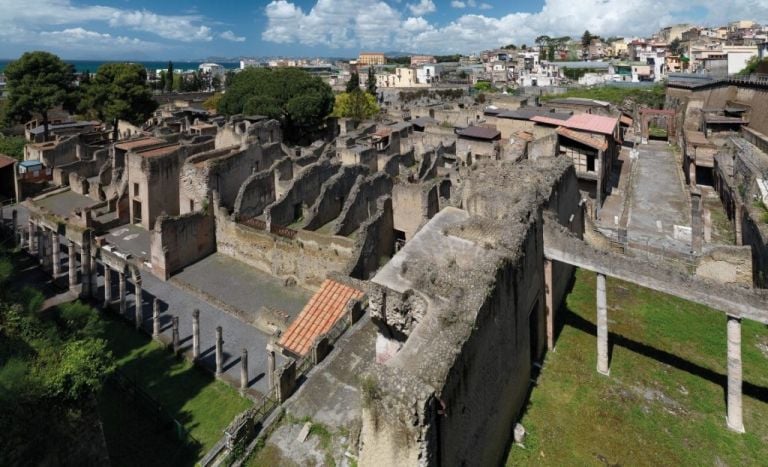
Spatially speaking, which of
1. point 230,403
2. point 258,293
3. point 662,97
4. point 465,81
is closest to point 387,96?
point 465,81

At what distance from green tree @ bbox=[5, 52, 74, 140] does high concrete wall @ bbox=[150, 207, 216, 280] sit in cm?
3480

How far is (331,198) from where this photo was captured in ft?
94.0

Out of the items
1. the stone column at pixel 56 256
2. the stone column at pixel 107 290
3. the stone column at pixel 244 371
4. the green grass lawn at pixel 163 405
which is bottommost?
the green grass lawn at pixel 163 405

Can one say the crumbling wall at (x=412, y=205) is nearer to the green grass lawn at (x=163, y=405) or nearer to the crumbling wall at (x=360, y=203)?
the crumbling wall at (x=360, y=203)

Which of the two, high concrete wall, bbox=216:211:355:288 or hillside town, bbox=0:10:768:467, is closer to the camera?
hillside town, bbox=0:10:768:467

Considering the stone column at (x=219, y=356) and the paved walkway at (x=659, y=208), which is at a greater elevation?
the paved walkway at (x=659, y=208)

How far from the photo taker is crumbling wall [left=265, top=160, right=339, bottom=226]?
26766 millimetres

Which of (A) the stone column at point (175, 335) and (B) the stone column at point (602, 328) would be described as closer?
(B) the stone column at point (602, 328)

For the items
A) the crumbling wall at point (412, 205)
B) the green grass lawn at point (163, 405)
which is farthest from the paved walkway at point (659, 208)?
the green grass lawn at point (163, 405)

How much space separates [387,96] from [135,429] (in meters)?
105

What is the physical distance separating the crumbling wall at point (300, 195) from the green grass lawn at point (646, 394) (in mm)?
15950

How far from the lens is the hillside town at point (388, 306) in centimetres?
1006

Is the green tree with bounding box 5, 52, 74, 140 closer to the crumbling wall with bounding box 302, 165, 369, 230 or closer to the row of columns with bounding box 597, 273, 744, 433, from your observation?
the crumbling wall with bounding box 302, 165, 369, 230

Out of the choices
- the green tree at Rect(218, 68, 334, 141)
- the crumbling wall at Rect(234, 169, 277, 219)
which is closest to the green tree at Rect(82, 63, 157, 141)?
the green tree at Rect(218, 68, 334, 141)
